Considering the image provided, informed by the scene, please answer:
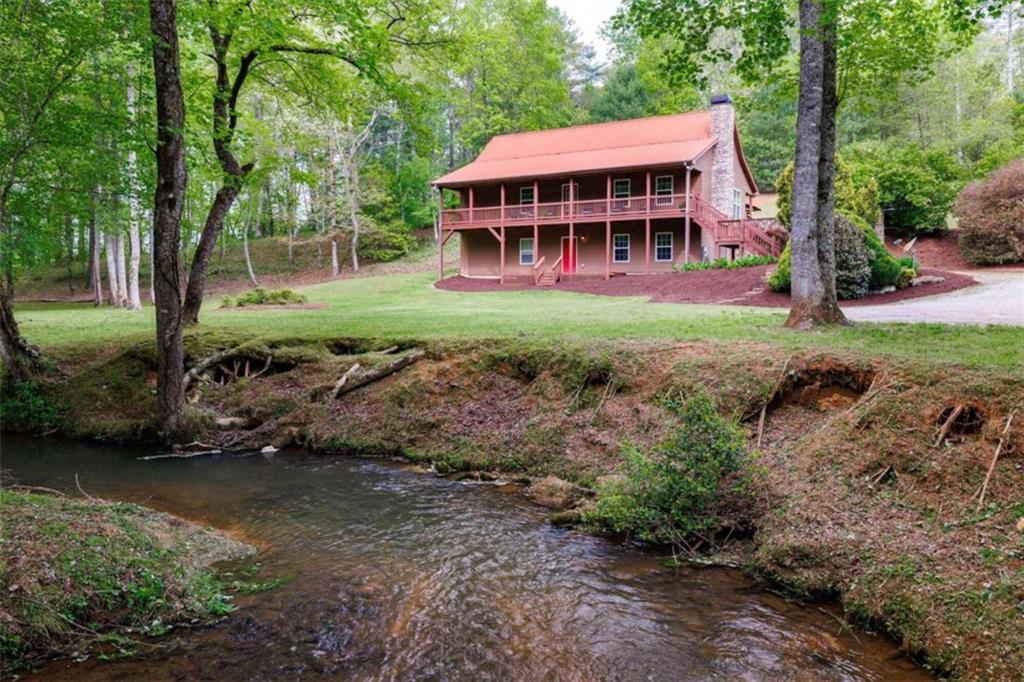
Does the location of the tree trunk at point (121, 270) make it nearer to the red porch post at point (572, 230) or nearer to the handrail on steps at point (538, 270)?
the handrail on steps at point (538, 270)

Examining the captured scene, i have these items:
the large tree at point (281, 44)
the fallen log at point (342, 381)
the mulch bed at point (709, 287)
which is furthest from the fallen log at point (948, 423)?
the mulch bed at point (709, 287)

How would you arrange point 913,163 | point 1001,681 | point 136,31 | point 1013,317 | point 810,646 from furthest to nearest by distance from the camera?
point 913,163, point 1013,317, point 136,31, point 810,646, point 1001,681

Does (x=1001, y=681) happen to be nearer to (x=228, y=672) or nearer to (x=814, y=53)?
(x=228, y=672)

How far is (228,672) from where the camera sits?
13.1 ft

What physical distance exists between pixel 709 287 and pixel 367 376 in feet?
44.3

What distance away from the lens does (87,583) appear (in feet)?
14.4

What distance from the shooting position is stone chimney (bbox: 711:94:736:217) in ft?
95.2

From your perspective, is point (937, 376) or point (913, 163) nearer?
point (937, 376)

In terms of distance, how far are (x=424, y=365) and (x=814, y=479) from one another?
632 centimetres

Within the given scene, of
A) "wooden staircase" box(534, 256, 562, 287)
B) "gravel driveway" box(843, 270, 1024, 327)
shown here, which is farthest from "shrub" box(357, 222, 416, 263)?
"gravel driveway" box(843, 270, 1024, 327)

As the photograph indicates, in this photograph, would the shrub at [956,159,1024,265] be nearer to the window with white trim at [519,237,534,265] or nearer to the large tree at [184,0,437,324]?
the window with white trim at [519,237,534,265]

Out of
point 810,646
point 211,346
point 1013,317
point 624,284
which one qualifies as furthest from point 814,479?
point 624,284

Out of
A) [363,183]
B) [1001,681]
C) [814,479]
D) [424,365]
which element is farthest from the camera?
[363,183]

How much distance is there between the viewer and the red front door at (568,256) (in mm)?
30141
